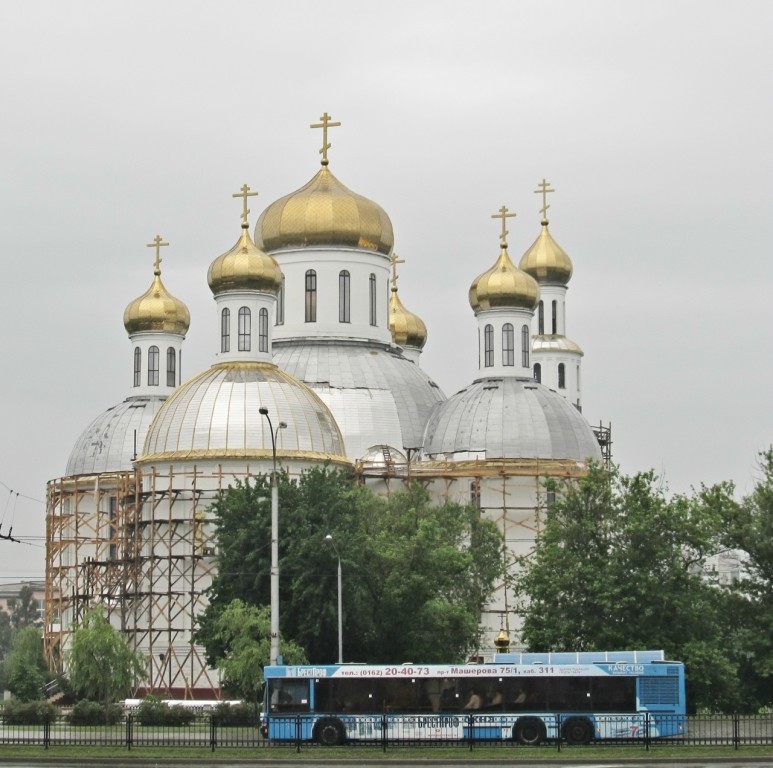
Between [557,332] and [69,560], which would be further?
[557,332]

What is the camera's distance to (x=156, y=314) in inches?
3189

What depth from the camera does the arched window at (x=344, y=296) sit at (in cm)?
7669

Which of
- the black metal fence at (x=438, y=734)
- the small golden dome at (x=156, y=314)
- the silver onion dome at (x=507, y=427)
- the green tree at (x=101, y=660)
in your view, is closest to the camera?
the black metal fence at (x=438, y=734)

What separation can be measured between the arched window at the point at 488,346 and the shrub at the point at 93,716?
1199 inches

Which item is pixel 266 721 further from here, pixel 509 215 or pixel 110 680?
pixel 509 215

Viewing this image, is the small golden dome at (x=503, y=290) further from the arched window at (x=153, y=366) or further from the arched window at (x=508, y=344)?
the arched window at (x=153, y=366)

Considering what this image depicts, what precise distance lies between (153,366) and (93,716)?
120 ft

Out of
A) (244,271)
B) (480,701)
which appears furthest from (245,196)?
(480,701)

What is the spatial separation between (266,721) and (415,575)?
14746 millimetres

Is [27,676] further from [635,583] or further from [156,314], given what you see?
[635,583]

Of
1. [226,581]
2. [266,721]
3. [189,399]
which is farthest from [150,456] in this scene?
[266,721]

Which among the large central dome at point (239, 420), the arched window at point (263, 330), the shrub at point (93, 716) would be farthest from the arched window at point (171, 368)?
the shrub at point (93, 716)

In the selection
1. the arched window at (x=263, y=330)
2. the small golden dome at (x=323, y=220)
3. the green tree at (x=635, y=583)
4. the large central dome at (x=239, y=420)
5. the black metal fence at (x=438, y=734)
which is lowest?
the black metal fence at (x=438, y=734)

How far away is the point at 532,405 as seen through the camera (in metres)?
73.1
